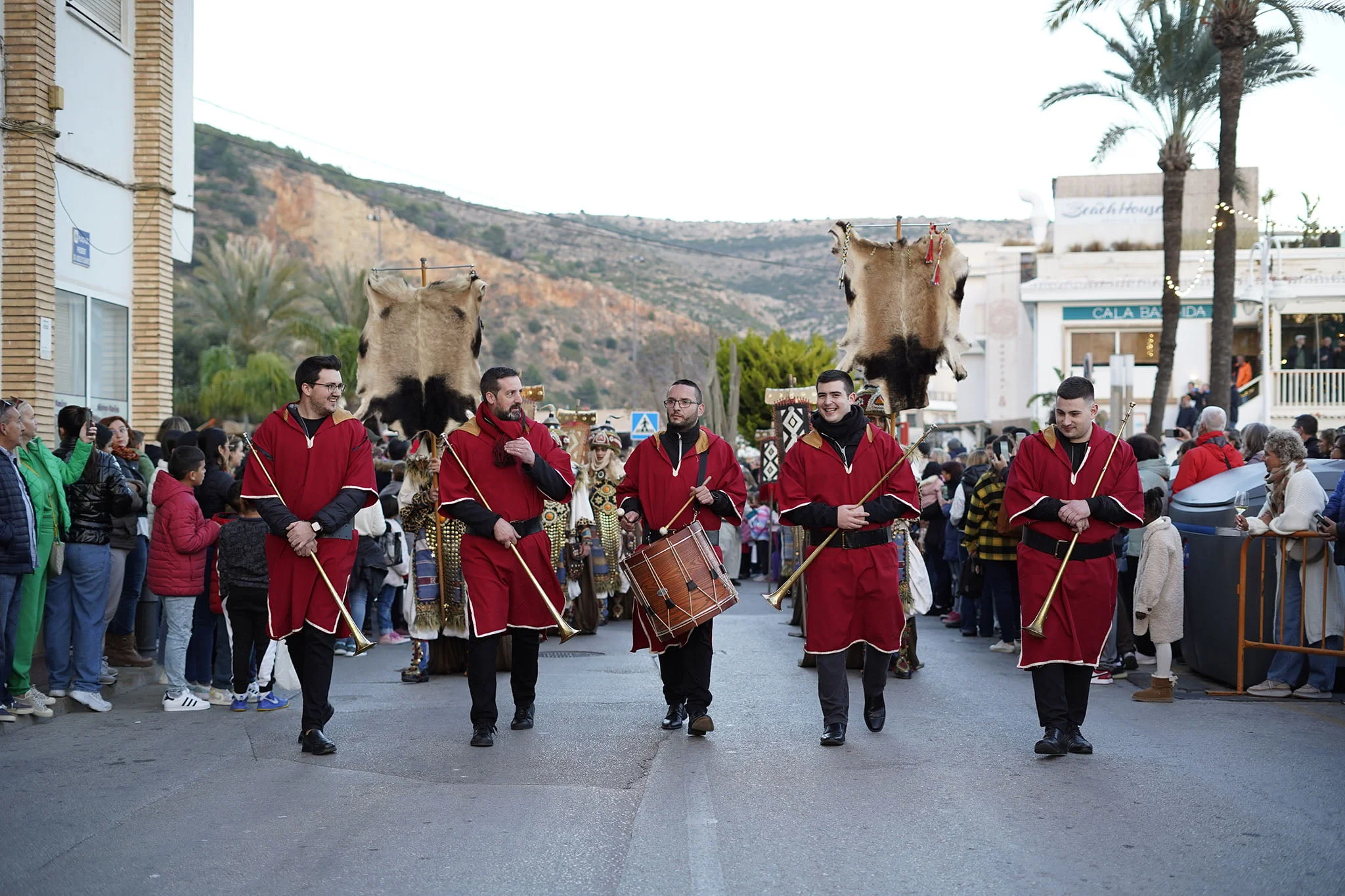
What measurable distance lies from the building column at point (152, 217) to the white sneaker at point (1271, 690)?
13.4 metres

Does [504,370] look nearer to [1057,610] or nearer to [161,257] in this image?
[1057,610]

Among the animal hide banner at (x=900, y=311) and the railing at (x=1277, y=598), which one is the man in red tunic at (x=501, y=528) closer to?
the animal hide banner at (x=900, y=311)

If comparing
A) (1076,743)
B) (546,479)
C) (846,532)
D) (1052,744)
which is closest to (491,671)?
(546,479)

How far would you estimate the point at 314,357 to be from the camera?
8539 mm

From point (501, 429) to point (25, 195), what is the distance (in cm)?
908

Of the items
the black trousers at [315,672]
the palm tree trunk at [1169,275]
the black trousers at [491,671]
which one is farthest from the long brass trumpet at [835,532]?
the palm tree trunk at [1169,275]

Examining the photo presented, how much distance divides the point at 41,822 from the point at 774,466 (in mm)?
16720

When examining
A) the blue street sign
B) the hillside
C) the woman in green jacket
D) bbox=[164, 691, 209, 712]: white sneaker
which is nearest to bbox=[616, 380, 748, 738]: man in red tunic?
bbox=[164, 691, 209, 712]: white sneaker

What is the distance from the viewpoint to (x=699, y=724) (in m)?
8.59

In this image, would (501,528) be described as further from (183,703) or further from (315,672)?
(183,703)

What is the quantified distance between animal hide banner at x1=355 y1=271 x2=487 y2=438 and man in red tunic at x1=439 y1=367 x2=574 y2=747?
2.94 m

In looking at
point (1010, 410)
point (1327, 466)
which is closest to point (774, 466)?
point (1327, 466)

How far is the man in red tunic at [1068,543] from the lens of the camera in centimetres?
791

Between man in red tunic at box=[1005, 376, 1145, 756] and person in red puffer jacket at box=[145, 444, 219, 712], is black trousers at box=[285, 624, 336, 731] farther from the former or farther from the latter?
man in red tunic at box=[1005, 376, 1145, 756]
